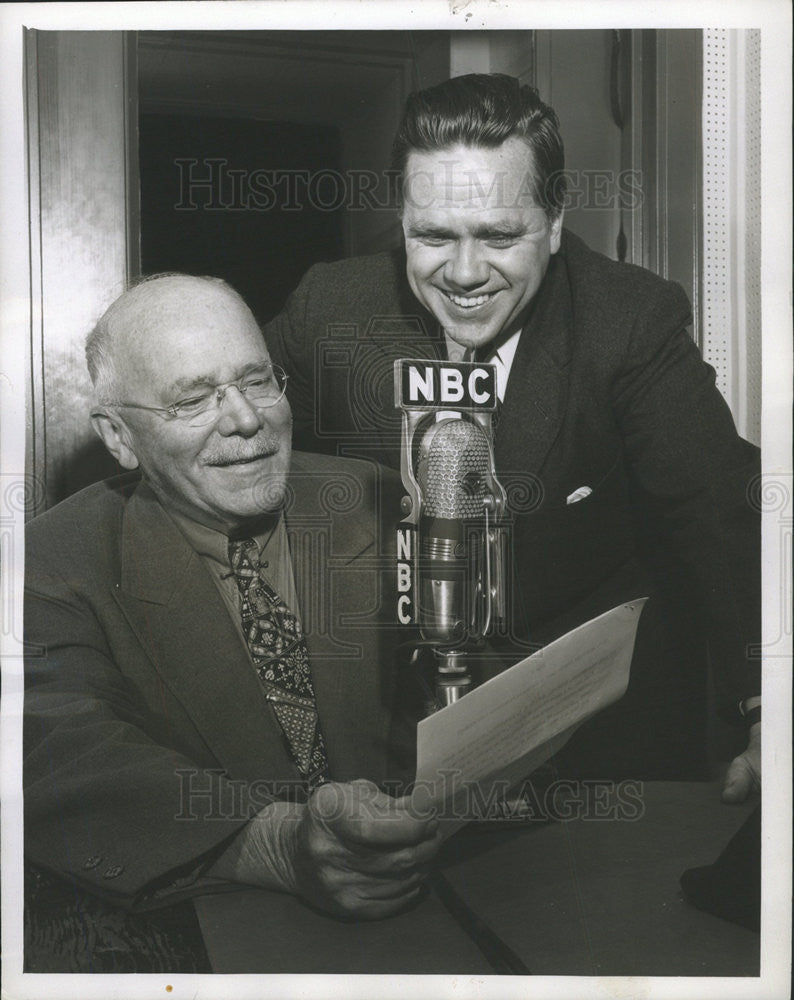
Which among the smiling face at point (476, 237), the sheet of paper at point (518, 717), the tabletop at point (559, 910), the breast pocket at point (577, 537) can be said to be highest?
the smiling face at point (476, 237)

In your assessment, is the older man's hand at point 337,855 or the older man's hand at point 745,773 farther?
the older man's hand at point 745,773

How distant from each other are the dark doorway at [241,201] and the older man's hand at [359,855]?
678 millimetres

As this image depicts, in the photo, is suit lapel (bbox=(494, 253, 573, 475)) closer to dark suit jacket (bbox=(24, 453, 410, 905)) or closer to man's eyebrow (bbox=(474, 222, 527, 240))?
man's eyebrow (bbox=(474, 222, 527, 240))

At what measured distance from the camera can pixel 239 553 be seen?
1362mm

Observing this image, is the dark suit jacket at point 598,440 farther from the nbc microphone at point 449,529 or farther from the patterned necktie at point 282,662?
the patterned necktie at point 282,662

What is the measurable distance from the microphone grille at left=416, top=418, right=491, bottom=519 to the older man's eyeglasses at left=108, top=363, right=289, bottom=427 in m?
0.22

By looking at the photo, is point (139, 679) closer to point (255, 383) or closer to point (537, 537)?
point (255, 383)

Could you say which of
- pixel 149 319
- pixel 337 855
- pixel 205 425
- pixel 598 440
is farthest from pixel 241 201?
pixel 337 855

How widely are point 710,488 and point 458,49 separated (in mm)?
714

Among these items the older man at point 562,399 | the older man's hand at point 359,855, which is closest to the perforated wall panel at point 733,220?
the older man at point 562,399

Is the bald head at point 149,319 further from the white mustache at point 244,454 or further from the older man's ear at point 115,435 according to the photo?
the white mustache at point 244,454

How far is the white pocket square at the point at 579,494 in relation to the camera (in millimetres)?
1394

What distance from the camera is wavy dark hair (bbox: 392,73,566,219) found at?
1351 millimetres

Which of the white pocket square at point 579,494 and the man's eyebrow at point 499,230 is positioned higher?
the man's eyebrow at point 499,230
